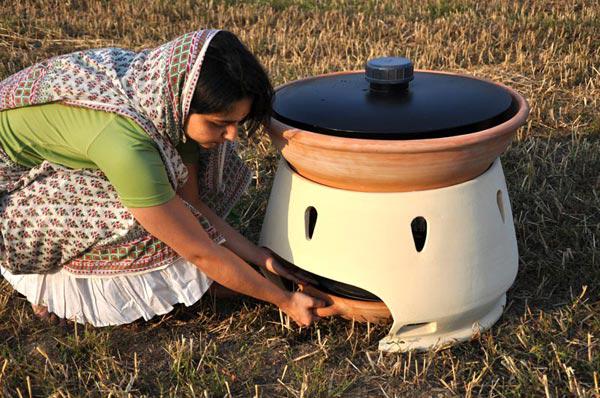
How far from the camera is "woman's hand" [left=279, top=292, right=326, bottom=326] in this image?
Result: 261 cm

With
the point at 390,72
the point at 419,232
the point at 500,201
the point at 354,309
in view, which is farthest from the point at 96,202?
the point at 500,201

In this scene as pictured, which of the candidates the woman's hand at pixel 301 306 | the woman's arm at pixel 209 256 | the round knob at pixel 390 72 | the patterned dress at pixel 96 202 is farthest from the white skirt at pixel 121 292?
the round knob at pixel 390 72

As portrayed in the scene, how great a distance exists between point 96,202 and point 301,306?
29.2 inches

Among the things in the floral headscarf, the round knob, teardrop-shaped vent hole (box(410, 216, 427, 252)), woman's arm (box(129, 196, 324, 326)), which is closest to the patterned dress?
the floral headscarf

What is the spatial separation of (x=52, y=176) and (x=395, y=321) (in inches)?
46.6

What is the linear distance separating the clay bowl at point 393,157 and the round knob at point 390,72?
12.9 inches

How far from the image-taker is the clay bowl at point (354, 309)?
2609 millimetres

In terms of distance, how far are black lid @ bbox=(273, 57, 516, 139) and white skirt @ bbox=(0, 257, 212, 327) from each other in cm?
64

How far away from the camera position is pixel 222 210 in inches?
117

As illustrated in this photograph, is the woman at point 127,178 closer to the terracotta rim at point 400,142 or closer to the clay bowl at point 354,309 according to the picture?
the clay bowl at point 354,309

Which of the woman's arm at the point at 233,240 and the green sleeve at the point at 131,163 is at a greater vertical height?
the green sleeve at the point at 131,163

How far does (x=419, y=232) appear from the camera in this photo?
289cm

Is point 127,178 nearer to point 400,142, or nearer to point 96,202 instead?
point 96,202

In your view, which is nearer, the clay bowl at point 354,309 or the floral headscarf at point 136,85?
the floral headscarf at point 136,85
